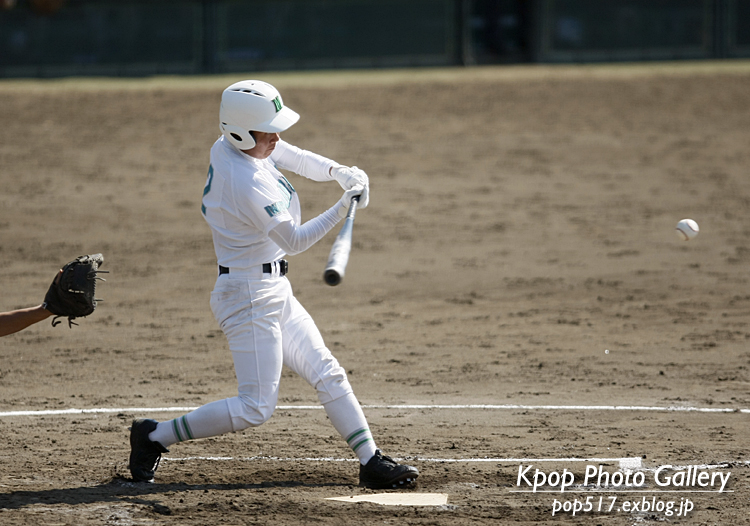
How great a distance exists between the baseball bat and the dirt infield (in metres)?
1.14

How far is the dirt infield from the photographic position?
17.2ft

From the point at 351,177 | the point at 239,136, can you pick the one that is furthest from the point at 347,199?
the point at 239,136

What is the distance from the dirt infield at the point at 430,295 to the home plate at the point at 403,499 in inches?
3.3

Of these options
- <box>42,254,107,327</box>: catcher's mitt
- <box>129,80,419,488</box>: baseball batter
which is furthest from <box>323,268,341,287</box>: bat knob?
<box>42,254,107,327</box>: catcher's mitt

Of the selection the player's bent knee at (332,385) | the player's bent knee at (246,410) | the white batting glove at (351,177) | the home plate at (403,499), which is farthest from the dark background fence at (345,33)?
the home plate at (403,499)

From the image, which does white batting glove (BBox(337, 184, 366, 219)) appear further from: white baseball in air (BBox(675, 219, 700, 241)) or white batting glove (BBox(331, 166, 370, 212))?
white baseball in air (BBox(675, 219, 700, 241))

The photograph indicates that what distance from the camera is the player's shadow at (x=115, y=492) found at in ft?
15.8

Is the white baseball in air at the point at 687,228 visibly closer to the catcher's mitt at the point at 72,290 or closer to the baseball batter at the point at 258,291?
the baseball batter at the point at 258,291

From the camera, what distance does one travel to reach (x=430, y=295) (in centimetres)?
1041

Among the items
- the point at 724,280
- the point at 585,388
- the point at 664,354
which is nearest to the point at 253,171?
the point at 585,388

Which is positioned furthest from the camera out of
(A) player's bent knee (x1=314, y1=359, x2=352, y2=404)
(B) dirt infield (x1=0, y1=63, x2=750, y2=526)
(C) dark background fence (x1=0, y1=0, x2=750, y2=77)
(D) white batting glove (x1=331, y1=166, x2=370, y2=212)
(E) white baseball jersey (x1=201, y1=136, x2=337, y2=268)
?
(C) dark background fence (x1=0, y1=0, x2=750, y2=77)

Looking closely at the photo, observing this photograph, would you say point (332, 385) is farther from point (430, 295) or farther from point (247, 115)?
point (430, 295)

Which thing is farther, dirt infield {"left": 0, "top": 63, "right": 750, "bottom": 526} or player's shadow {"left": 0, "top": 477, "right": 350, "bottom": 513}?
dirt infield {"left": 0, "top": 63, "right": 750, "bottom": 526}

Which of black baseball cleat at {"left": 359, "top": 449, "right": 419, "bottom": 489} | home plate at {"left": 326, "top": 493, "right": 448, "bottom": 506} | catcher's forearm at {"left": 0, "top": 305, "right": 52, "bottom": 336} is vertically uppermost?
catcher's forearm at {"left": 0, "top": 305, "right": 52, "bottom": 336}
